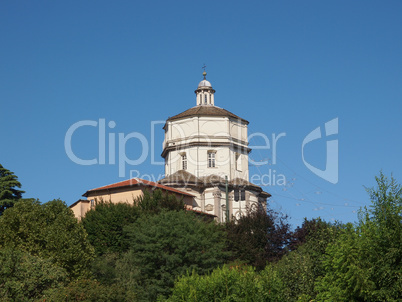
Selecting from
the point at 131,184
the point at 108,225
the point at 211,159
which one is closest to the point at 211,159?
the point at 211,159

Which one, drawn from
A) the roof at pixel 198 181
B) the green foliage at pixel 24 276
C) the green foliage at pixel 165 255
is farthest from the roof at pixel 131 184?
the green foliage at pixel 24 276

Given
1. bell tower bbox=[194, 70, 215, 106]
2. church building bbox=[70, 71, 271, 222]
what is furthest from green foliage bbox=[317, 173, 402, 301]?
bell tower bbox=[194, 70, 215, 106]

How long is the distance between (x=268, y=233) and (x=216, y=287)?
17360 mm

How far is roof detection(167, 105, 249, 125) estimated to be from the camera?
70.5 m

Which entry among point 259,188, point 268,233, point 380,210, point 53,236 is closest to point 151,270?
point 53,236

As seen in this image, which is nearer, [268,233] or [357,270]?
[357,270]

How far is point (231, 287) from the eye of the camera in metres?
35.0

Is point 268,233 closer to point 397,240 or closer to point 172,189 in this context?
point 172,189

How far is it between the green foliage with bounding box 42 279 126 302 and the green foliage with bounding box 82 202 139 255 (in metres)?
10.2

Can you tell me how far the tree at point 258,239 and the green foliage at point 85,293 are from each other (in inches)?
537

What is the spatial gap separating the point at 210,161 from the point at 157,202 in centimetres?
1603

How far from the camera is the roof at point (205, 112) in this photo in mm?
70481

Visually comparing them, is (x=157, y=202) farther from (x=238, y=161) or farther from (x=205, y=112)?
(x=238, y=161)

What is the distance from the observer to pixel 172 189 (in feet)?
210
